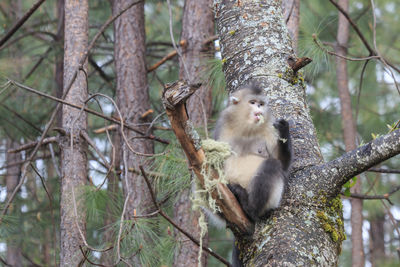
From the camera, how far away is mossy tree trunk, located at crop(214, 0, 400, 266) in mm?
2516

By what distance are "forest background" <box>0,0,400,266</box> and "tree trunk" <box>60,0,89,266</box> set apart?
1 centimetres

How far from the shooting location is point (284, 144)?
2.89 meters

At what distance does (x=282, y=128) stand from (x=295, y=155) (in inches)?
9.2

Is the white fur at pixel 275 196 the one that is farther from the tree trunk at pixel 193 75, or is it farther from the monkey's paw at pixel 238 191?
the tree trunk at pixel 193 75

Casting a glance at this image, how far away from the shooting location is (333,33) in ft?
24.0

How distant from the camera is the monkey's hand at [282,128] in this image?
9.29 feet

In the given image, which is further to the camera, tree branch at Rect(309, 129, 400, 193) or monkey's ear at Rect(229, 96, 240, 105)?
monkey's ear at Rect(229, 96, 240, 105)

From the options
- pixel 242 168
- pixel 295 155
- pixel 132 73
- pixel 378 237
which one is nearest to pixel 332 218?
pixel 295 155

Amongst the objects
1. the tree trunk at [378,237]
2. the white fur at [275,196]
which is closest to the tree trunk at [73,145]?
the white fur at [275,196]

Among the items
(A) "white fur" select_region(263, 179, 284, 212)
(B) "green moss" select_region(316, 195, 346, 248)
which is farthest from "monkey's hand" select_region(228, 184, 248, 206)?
(B) "green moss" select_region(316, 195, 346, 248)

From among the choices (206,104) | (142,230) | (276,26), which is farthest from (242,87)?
(206,104)

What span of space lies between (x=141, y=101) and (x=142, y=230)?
88.9 inches

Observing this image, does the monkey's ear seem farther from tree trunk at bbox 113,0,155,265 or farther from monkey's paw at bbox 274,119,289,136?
tree trunk at bbox 113,0,155,265

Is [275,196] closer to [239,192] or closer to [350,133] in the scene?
[239,192]
